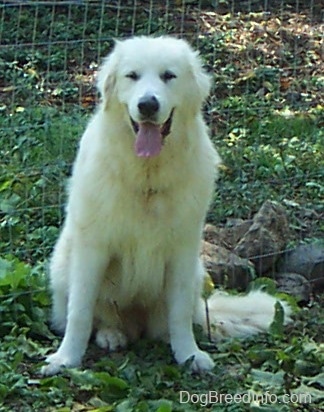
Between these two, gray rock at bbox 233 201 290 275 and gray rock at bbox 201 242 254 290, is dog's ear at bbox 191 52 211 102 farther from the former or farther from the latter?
gray rock at bbox 233 201 290 275

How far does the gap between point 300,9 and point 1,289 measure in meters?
5.44

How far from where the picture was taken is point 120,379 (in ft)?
12.9

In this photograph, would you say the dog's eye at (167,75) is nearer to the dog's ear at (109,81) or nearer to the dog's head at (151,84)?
the dog's head at (151,84)

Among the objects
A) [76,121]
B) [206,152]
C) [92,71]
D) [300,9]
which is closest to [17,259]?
[206,152]

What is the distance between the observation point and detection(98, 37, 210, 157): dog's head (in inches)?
162

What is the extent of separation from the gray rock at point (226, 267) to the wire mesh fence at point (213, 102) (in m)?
0.59

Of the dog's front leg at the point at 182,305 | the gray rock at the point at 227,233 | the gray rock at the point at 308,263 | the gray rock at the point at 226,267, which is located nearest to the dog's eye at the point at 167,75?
the dog's front leg at the point at 182,305

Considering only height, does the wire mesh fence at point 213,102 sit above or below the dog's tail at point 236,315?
above

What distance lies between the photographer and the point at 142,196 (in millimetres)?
4301

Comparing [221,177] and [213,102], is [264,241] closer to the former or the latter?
[221,177]

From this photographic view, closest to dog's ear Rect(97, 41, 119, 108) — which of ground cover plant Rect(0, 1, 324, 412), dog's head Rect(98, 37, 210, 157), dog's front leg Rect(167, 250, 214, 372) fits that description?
dog's head Rect(98, 37, 210, 157)

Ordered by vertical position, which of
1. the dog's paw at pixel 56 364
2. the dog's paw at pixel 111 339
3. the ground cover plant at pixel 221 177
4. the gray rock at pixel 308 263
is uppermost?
the ground cover plant at pixel 221 177

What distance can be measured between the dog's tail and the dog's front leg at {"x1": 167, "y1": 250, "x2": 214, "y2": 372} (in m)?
0.25

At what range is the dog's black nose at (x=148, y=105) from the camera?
4031 mm
